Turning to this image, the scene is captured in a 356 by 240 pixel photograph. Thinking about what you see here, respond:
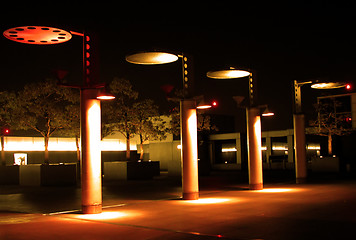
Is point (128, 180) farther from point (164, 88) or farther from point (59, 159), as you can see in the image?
point (164, 88)

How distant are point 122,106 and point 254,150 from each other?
13799mm

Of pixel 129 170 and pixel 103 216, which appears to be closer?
pixel 103 216

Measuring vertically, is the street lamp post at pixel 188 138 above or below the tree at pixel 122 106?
below

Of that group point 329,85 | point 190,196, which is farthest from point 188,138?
point 329,85

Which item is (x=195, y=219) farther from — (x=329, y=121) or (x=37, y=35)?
(x=329, y=121)

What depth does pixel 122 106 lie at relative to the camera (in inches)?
1246

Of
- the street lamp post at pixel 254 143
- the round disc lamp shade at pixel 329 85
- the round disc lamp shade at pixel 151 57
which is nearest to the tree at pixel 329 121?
the round disc lamp shade at pixel 329 85

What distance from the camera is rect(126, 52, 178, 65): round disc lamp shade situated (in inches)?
575

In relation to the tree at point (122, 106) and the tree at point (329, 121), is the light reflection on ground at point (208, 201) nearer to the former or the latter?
the tree at point (122, 106)

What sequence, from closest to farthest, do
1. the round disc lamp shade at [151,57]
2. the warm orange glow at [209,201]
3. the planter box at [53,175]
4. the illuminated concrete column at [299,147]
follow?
the round disc lamp shade at [151,57]
the warm orange glow at [209,201]
the illuminated concrete column at [299,147]
the planter box at [53,175]

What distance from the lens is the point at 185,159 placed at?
16.4m

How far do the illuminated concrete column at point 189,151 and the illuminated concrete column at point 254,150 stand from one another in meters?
4.52

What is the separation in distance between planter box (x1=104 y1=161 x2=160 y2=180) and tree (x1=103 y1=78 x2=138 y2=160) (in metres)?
1.45

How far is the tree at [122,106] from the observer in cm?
3152
